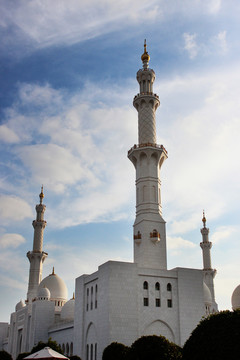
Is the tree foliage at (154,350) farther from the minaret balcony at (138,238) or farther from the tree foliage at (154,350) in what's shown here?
the minaret balcony at (138,238)

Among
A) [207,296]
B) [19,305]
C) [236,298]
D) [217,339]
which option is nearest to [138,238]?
[217,339]

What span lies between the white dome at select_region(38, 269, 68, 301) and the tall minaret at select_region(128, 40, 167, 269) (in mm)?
23252

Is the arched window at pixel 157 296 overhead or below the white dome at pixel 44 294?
below

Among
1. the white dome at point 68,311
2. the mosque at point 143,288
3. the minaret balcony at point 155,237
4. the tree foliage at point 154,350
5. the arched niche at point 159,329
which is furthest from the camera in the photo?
the white dome at point 68,311

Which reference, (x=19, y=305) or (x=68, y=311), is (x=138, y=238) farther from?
(x=19, y=305)

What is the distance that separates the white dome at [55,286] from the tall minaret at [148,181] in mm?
23252

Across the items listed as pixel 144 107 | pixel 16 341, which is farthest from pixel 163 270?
pixel 16 341

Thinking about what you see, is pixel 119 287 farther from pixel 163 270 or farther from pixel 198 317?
pixel 198 317

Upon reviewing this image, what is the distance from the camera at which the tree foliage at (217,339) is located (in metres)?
14.4

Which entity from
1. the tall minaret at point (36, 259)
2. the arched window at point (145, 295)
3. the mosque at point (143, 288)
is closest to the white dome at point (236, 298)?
the mosque at point (143, 288)

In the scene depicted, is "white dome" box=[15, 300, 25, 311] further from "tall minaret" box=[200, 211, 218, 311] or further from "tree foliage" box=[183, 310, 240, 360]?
"tree foliage" box=[183, 310, 240, 360]

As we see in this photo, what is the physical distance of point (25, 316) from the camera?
53750 millimetres

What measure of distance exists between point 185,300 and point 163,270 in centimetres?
316

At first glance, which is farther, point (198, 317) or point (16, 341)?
point (16, 341)
